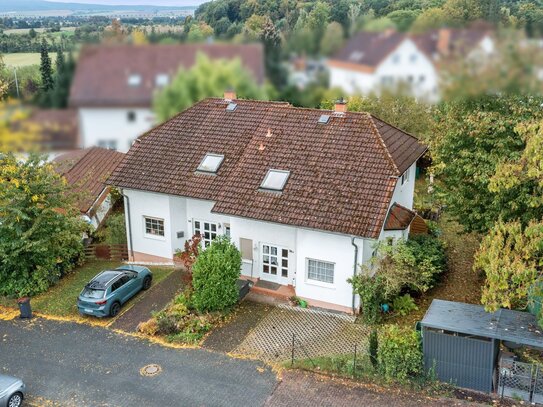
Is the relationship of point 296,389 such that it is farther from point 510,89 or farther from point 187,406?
point 510,89

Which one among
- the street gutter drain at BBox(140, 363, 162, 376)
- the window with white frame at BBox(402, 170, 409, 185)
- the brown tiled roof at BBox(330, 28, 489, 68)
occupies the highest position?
the brown tiled roof at BBox(330, 28, 489, 68)

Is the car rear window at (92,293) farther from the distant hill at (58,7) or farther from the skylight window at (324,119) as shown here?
the distant hill at (58,7)

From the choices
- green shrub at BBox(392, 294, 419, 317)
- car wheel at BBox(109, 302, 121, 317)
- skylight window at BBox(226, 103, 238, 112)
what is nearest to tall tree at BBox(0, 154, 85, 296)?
car wheel at BBox(109, 302, 121, 317)

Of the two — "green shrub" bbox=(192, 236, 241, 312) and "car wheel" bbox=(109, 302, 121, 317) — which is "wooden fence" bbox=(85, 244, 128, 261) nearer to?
"car wheel" bbox=(109, 302, 121, 317)

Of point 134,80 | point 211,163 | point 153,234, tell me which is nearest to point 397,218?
point 211,163

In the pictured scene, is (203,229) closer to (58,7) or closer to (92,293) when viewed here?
(92,293)

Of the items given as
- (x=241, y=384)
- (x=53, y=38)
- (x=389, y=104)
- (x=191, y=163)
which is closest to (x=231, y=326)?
(x=241, y=384)

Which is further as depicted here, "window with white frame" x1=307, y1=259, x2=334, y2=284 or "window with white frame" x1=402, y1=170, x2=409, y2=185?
"window with white frame" x1=402, y1=170, x2=409, y2=185
